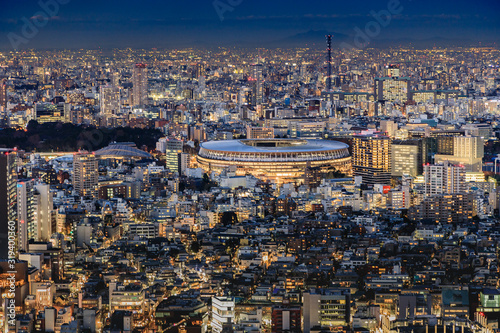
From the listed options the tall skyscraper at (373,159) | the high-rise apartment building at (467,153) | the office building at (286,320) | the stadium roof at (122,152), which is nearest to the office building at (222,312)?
the office building at (286,320)

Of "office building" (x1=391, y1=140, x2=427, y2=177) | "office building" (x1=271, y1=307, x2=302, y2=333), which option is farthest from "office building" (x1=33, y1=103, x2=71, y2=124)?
"office building" (x1=271, y1=307, x2=302, y2=333)

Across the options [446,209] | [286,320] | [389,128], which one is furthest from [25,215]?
[389,128]

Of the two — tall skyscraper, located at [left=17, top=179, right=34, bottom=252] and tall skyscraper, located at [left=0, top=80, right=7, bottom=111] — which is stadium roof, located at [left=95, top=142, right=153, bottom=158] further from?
tall skyscraper, located at [left=0, top=80, right=7, bottom=111]

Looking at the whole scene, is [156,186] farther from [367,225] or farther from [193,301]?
[193,301]

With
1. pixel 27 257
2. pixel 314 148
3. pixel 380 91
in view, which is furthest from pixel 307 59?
pixel 27 257

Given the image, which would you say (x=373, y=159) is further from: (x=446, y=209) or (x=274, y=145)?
(x=446, y=209)

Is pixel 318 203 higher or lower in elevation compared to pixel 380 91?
lower
